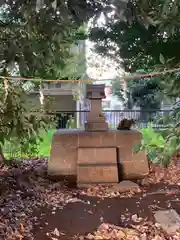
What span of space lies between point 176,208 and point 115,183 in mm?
1168

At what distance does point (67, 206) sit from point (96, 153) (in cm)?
121

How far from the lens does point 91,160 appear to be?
4410 mm

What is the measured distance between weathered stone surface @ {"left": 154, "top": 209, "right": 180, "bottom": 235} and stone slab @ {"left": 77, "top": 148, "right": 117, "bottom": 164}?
57.9 inches

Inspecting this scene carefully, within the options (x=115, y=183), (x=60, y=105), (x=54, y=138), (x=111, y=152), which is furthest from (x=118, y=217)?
(x=60, y=105)

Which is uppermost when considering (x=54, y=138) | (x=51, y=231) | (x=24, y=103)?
(x=24, y=103)

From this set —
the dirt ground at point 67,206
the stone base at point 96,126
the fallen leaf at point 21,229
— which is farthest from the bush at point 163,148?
the stone base at point 96,126

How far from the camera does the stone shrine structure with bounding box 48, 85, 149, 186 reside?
14.6 feet

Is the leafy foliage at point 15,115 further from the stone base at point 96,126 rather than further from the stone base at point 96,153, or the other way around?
the stone base at point 96,126

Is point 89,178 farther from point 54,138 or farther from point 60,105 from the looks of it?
point 60,105

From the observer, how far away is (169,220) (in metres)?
2.79

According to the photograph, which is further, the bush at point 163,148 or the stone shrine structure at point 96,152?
the stone shrine structure at point 96,152

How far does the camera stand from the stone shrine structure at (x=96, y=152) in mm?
4445

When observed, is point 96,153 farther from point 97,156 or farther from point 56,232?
point 56,232

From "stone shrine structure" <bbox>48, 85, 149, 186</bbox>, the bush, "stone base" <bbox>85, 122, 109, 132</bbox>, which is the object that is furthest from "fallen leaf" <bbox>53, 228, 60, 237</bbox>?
"stone base" <bbox>85, 122, 109, 132</bbox>
